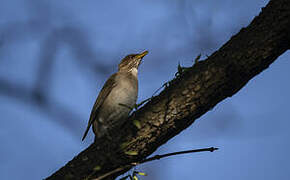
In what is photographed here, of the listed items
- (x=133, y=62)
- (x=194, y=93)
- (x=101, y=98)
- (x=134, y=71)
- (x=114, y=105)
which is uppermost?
(x=133, y=62)

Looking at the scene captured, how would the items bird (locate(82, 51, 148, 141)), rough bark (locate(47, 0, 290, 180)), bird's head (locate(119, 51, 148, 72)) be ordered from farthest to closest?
bird's head (locate(119, 51, 148, 72)) → bird (locate(82, 51, 148, 141)) → rough bark (locate(47, 0, 290, 180))

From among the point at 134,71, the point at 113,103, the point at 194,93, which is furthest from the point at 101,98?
the point at 194,93

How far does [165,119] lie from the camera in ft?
12.2

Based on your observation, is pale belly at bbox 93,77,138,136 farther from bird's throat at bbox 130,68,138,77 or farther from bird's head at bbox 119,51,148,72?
bird's head at bbox 119,51,148,72

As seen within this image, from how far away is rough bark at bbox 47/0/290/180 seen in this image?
3.47 meters

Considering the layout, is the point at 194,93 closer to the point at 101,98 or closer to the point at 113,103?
the point at 113,103

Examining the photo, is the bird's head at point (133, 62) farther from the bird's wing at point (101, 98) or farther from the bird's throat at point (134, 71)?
the bird's wing at point (101, 98)

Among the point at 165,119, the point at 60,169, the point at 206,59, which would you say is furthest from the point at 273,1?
the point at 60,169

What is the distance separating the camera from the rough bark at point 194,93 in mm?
3467

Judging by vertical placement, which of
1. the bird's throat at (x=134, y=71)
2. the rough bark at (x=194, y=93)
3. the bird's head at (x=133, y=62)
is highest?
the bird's head at (x=133, y=62)

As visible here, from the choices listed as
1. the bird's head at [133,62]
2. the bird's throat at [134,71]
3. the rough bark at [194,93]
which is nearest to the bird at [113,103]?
the bird's throat at [134,71]

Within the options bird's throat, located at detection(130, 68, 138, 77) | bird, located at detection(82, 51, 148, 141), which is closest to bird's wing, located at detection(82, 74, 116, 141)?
bird, located at detection(82, 51, 148, 141)

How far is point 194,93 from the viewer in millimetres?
3631

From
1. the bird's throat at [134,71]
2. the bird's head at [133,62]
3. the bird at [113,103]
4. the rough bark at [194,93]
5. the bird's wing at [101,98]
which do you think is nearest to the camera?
the rough bark at [194,93]
